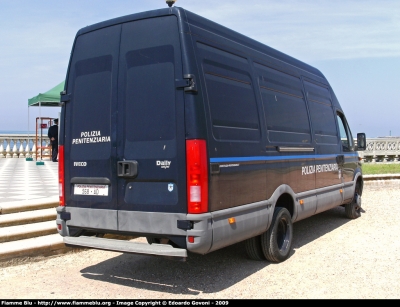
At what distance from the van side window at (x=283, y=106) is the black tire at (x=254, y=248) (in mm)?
1300

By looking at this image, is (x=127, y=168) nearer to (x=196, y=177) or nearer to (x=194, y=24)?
(x=196, y=177)

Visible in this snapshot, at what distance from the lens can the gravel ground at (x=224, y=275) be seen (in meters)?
5.13

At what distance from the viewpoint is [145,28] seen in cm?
527

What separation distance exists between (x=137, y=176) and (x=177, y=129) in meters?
0.68

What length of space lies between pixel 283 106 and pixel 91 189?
2.92 metres

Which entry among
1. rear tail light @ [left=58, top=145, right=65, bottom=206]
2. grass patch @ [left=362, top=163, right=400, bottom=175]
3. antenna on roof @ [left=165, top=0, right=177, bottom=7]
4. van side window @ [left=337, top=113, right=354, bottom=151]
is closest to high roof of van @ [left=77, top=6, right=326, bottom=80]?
antenna on roof @ [left=165, top=0, right=177, bottom=7]

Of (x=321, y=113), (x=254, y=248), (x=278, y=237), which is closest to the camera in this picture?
(x=254, y=248)

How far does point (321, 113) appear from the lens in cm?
839

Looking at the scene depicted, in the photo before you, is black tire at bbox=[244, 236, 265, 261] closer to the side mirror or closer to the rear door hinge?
the rear door hinge

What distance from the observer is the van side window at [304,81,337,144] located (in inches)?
314

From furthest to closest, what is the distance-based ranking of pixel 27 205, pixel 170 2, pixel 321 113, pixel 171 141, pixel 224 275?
pixel 321 113
pixel 27 205
pixel 224 275
pixel 170 2
pixel 171 141

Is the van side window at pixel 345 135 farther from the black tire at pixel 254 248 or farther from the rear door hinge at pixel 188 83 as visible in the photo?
the rear door hinge at pixel 188 83

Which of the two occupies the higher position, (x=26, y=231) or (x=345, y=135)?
(x=345, y=135)

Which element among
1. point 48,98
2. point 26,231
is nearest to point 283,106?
point 26,231
